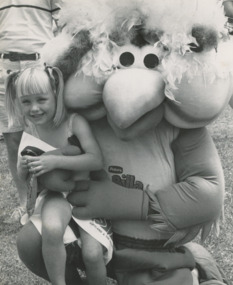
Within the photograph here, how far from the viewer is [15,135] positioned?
3.77 meters

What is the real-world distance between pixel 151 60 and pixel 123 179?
Answer: 458 millimetres

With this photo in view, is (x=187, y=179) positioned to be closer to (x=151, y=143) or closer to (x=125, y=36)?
(x=151, y=143)

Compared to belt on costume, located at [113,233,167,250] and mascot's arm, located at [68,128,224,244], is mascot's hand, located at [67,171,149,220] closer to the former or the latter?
mascot's arm, located at [68,128,224,244]

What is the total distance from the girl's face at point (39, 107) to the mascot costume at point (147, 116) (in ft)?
0.23

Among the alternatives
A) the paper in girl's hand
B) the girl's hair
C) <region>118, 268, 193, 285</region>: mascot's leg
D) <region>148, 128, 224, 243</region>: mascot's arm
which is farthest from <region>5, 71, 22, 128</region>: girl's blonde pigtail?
<region>118, 268, 193, 285</region>: mascot's leg

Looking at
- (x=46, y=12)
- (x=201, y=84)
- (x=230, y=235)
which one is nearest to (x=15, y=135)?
(x=46, y=12)

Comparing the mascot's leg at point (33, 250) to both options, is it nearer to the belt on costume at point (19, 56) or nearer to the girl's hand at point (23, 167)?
the girl's hand at point (23, 167)

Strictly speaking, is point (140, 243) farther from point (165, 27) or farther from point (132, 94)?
point (165, 27)

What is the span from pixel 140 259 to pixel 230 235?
1.23 metres

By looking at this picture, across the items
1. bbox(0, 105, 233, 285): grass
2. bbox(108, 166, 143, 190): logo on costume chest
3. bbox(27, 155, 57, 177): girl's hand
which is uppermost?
bbox(27, 155, 57, 177): girl's hand

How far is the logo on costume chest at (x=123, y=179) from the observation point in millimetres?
2078

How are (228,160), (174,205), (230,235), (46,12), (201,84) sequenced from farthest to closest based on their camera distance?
(228,160) < (46,12) < (230,235) < (174,205) < (201,84)

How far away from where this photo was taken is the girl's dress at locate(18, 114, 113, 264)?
6.53 ft

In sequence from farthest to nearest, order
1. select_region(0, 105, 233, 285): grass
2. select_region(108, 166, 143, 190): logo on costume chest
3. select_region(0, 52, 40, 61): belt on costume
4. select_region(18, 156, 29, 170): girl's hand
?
select_region(0, 52, 40, 61): belt on costume
select_region(0, 105, 233, 285): grass
select_region(108, 166, 143, 190): logo on costume chest
select_region(18, 156, 29, 170): girl's hand
